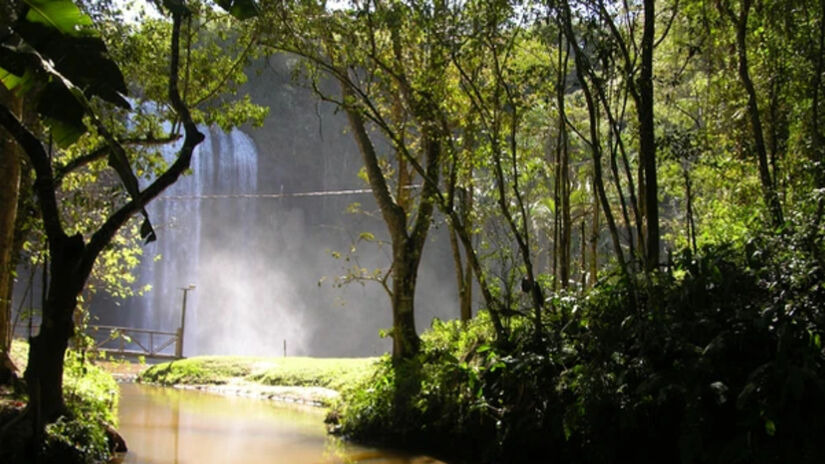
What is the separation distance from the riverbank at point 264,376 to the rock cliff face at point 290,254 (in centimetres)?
2072

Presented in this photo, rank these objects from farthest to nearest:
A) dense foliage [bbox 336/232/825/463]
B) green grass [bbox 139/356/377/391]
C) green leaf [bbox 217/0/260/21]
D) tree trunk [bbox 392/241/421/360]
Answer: green grass [bbox 139/356/377/391]
tree trunk [bbox 392/241/421/360]
green leaf [bbox 217/0/260/21]
dense foliage [bbox 336/232/825/463]

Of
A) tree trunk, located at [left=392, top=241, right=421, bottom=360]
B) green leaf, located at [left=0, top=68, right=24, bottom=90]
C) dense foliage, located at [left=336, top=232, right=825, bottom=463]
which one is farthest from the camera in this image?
tree trunk, located at [left=392, top=241, right=421, bottom=360]

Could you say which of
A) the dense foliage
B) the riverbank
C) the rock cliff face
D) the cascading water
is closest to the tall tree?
the dense foliage

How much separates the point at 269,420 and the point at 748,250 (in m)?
9.52

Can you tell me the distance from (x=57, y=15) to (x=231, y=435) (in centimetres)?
738

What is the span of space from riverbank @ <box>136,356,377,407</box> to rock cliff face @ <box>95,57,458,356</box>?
20723mm

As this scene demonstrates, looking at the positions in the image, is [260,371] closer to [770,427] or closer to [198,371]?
[198,371]

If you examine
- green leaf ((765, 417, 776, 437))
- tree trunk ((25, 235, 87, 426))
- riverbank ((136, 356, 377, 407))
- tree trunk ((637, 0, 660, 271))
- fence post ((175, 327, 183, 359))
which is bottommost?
riverbank ((136, 356, 377, 407))

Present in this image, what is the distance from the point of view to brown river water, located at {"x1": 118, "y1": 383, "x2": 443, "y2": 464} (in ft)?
31.7

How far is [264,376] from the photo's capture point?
21.9 m

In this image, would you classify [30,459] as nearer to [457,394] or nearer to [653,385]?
[457,394]

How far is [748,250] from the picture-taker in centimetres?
713

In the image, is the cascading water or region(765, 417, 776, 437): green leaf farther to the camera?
the cascading water

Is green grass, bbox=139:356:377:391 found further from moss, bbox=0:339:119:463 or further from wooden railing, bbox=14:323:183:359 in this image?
moss, bbox=0:339:119:463
